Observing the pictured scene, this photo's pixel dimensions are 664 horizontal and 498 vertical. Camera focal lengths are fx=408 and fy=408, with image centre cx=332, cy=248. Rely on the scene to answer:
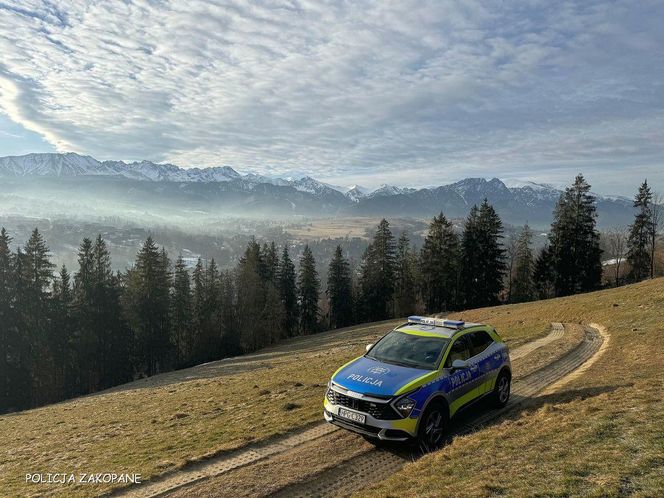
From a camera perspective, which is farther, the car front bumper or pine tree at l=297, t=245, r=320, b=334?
pine tree at l=297, t=245, r=320, b=334

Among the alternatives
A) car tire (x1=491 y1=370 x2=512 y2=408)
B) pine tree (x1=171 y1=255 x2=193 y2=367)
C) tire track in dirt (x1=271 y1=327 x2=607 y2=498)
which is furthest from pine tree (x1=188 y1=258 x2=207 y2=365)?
tire track in dirt (x1=271 y1=327 x2=607 y2=498)

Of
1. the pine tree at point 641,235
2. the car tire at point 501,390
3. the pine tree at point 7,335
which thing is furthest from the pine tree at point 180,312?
the pine tree at point 641,235

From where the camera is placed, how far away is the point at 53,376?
4478 cm

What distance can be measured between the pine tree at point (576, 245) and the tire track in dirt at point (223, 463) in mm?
60280

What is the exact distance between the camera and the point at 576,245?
59906 mm

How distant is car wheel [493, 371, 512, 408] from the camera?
11938mm

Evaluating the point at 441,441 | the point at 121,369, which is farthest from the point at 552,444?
the point at 121,369

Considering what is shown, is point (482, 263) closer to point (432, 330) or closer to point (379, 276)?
point (379, 276)

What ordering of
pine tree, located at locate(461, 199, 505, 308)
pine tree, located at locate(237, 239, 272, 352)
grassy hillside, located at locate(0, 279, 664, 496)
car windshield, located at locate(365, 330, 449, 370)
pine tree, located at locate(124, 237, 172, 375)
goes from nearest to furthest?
grassy hillside, located at locate(0, 279, 664, 496) < car windshield, located at locate(365, 330, 449, 370) < pine tree, located at locate(124, 237, 172, 375) < pine tree, located at locate(237, 239, 272, 352) < pine tree, located at locate(461, 199, 505, 308)

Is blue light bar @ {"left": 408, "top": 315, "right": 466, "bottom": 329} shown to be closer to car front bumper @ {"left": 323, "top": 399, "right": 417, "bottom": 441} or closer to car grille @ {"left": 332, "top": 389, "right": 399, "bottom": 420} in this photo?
car front bumper @ {"left": 323, "top": 399, "right": 417, "bottom": 441}

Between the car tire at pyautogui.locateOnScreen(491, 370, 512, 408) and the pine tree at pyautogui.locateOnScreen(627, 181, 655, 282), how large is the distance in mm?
66891

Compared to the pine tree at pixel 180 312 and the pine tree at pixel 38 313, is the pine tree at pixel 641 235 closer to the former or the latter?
the pine tree at pixel 180 312

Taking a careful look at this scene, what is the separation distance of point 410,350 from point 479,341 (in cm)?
240

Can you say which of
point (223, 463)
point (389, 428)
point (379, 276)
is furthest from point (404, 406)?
point (379, 276)
